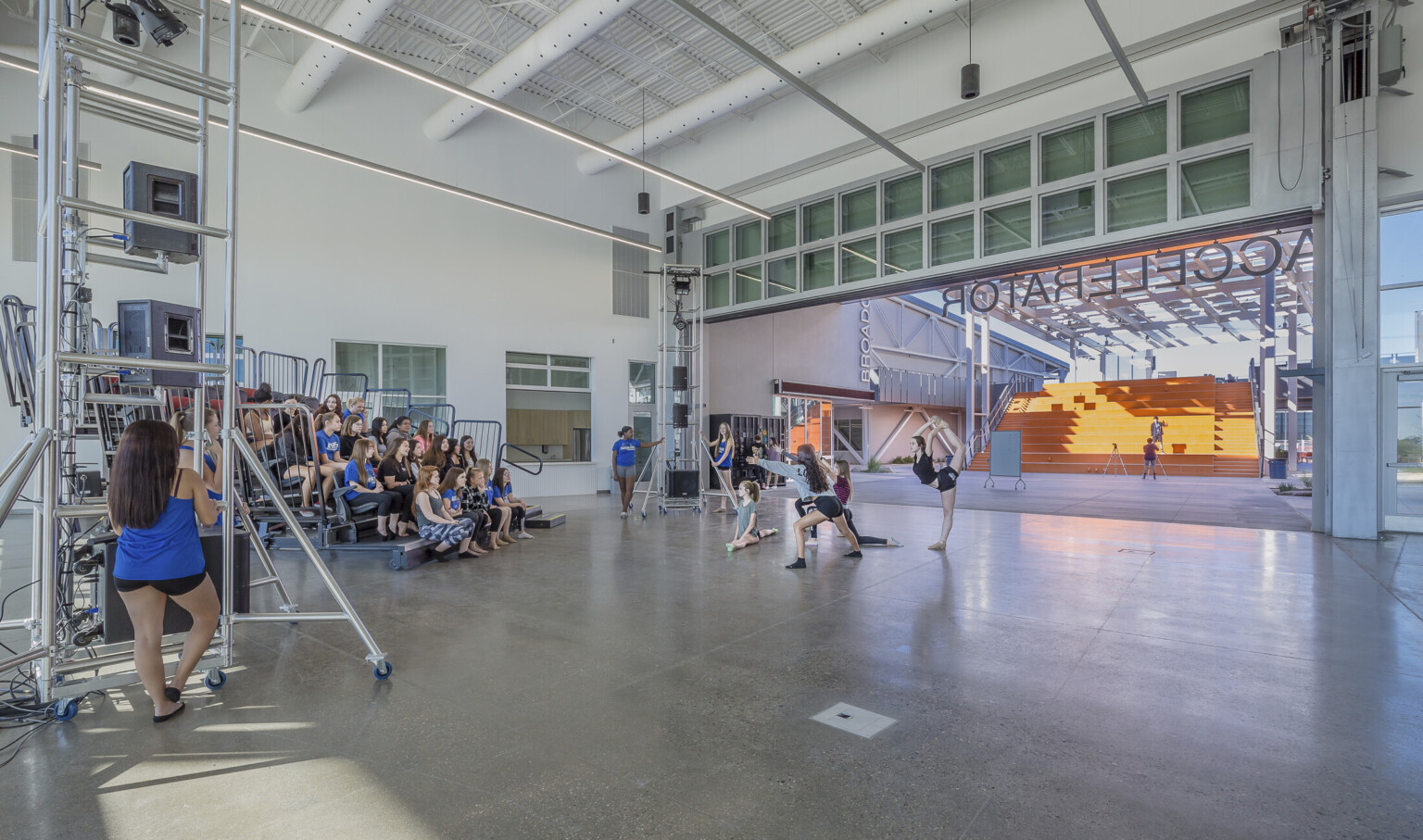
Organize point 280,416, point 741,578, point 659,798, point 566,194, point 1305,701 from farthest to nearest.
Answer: point 566,194 → point 280,416 → point 741,578 → point 1305,701 → point 659,798

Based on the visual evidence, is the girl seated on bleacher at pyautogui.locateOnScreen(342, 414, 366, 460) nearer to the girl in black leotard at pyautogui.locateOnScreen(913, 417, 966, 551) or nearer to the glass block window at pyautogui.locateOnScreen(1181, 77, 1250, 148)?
the girl in black leotard at pyautogui.locateOnScreen(913, 417, 966, 551)

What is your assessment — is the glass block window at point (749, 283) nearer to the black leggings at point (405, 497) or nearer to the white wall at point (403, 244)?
the white wall at point (403, 244)

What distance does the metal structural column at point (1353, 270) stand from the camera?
7.82 meters

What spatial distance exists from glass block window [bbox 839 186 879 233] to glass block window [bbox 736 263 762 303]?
2177mm

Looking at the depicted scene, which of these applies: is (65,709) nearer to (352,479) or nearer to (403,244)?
(352,479)

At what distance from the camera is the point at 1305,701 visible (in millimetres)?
3135

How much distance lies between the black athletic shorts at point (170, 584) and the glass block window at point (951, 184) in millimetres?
11276

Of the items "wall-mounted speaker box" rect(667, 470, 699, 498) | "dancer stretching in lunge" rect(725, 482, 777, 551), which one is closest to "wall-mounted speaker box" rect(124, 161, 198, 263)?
"dancer stretching in lunge" rect(725, 482, 777, 551)

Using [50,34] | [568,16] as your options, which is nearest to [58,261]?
[50,34]

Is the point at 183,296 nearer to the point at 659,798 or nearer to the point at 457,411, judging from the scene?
the point at 457,411

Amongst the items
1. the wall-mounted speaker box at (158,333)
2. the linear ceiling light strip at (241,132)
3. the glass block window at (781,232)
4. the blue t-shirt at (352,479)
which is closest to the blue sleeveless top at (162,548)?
the wall-mounted speaker box at (158,333)

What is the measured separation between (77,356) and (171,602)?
1.29 m

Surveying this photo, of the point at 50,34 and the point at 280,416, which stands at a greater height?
the point at 50,34

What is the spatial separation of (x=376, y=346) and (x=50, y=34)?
951cm
